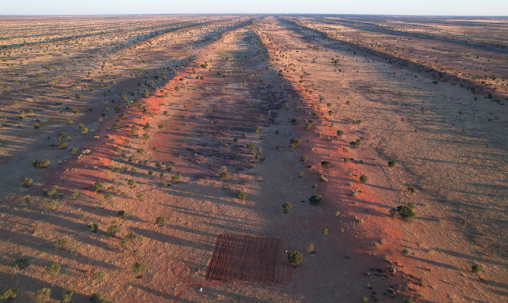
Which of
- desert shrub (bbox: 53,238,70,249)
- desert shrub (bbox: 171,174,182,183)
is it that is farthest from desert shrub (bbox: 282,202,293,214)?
desert shrub (bbox: 53,238,70,249)

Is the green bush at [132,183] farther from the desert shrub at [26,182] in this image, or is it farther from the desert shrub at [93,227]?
the desert shrub at [26,182]

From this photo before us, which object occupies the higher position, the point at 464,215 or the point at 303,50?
the point at 303,50

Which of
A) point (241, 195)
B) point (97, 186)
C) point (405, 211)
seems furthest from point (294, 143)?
point (97, 186)

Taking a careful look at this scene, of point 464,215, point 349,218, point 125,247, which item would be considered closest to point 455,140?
point 464,215

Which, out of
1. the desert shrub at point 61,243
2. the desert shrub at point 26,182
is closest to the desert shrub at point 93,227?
the desert shrub at point 61,243

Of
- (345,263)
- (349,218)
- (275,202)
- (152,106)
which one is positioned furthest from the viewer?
(152,106)

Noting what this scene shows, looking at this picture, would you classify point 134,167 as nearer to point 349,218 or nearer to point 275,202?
point 275,202

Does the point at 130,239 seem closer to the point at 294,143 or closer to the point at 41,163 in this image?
the point at 41,163
